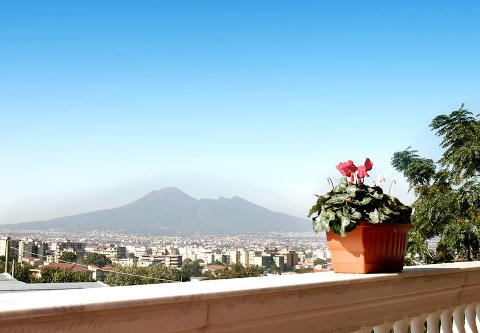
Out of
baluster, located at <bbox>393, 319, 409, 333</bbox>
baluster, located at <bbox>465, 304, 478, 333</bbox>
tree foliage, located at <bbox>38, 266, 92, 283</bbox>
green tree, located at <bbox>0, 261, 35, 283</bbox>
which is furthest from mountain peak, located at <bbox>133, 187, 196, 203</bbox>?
baluster, located at <bbox>393, 319, 409, 333</bbox>

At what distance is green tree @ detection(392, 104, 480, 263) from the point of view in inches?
248

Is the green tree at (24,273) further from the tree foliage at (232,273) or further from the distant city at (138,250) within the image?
the tree foliage at (232,273)

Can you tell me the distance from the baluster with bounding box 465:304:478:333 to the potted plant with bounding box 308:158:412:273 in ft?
1.30

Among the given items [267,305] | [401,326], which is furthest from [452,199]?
[267,305]

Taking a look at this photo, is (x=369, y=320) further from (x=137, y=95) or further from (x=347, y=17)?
(x=137, y=95)

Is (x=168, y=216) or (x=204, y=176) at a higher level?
(x=204, y=176)

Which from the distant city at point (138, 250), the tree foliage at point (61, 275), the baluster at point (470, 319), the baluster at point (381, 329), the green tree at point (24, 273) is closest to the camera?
the baluster at point (381, 329)

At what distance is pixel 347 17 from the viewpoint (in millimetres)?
9414

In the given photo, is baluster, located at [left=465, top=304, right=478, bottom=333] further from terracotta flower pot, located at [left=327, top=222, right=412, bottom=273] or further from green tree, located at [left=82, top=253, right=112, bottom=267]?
green tree, located at [left=82, top=253, right=112, bottom=267]

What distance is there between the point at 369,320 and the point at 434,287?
0.37m

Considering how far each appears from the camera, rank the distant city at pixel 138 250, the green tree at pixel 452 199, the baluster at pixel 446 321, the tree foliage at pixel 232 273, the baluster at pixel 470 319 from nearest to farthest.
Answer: the baluster at pixel 446 321 < the baluster at pixel 470 319 < the tree foliage at pixel 232 273 < the distant city at pixel 138 250 < the green tree at pixel 452 199

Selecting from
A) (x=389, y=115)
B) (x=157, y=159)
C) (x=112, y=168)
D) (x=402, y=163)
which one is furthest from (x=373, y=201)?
(x=157, y=159)

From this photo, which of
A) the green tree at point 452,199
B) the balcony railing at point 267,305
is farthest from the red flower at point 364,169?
the green tree at point 452,199

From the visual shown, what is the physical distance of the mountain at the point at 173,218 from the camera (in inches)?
429
